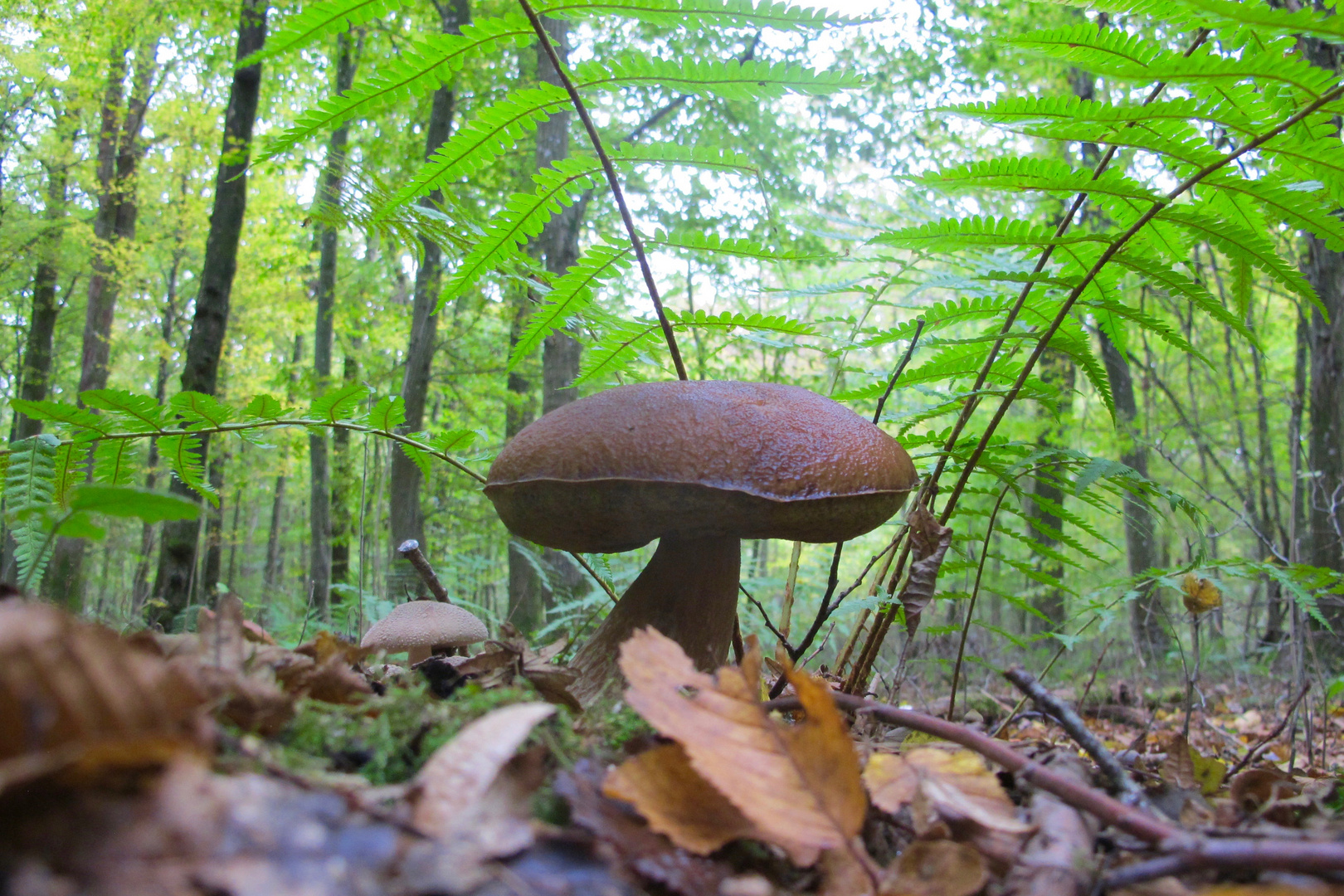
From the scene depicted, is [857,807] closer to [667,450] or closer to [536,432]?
[667,450]

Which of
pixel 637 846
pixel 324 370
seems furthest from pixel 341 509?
pixel 637 846

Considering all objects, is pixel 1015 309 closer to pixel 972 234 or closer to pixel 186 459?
pixel 972 234

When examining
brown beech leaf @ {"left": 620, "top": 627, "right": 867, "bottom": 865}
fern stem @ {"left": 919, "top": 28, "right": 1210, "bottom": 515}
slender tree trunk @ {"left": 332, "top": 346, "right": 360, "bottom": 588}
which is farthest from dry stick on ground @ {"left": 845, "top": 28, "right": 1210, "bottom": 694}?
slender tree trunk @ {"left": 332, "top": 346, "right": 360, "bottom": 588}

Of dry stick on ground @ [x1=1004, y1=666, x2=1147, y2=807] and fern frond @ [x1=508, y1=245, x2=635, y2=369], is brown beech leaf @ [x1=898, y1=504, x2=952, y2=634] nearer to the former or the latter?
dry stick on ground @ [x1=1004, y1=666, x2=1147, y2=807]

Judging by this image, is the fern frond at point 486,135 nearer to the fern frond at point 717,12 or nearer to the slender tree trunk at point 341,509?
the fern frond at point 717,12

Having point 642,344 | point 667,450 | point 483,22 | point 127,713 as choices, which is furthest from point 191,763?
point 642,344

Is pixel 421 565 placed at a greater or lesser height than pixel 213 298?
lesser
